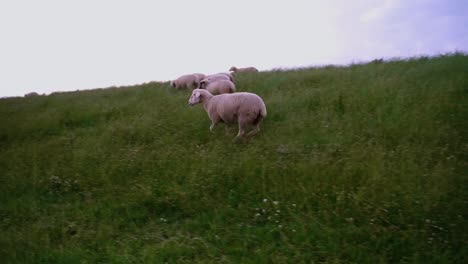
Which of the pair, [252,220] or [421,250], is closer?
[421,250]

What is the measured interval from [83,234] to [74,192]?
1604 mm

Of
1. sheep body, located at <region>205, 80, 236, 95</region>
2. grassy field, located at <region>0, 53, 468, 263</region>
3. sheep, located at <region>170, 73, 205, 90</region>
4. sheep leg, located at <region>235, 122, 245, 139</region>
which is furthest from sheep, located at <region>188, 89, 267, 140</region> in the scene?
sheep, located at <region>170, 73, 205, 90</region>

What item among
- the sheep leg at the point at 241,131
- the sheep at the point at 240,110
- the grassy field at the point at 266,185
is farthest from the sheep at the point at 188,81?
the sheep leg at the point at 241,131

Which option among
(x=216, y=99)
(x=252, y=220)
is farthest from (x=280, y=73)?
(x=252, y=220)

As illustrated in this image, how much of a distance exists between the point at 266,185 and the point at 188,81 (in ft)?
28.2

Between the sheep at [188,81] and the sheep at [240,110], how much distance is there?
4974 millimetres

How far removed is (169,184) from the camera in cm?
618

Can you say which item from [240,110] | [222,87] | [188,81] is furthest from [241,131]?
[188,81]

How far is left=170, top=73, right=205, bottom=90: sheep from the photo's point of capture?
44.4 feet

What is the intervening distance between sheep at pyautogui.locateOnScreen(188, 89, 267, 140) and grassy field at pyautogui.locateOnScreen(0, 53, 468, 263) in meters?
0.30

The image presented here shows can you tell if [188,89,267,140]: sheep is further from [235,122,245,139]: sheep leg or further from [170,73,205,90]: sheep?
[170,73,205,90]: sheep

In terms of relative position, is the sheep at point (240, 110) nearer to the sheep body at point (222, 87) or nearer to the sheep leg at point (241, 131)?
the sheep leg at point (241, 131)

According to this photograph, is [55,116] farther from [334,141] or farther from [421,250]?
[421,250]

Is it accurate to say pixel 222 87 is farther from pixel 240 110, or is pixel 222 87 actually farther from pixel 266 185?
pixel 266 185
